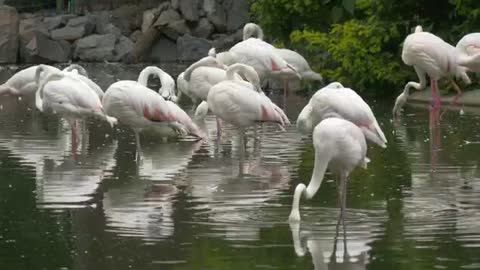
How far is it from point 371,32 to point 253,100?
6609 millimetres

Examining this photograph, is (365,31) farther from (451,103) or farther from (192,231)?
(192,231)

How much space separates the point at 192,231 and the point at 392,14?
11.2 m

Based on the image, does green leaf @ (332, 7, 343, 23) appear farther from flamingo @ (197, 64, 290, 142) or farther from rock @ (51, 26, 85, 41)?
rock @ (51, 26, 85, 41)

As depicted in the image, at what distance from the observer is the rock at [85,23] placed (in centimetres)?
3058

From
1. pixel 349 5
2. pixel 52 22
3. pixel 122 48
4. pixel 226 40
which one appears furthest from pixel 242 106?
pixel 52 22

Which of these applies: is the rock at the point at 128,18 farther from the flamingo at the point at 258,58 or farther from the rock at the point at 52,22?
the flamingo at the point at 258,58

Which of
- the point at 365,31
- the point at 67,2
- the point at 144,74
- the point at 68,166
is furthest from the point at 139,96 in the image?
the point at 67,2

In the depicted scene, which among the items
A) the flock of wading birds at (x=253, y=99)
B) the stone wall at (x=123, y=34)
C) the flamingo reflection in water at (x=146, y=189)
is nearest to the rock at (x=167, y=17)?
the stone wall at (x=123, y=34)

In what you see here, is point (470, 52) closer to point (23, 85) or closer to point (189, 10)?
point (23, 85)

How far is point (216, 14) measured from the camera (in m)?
30.1

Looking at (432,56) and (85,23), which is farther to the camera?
(85,23)

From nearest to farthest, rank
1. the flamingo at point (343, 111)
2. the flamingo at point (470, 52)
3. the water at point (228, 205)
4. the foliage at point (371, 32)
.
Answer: the water at point (228, 205), the flamingo at point (343, 111), the flamingo at point (470, 52), the foliage at point (371, 32)

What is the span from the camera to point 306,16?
20.8m

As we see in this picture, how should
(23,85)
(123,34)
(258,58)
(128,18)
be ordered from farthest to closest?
1. (128,18)
2. (123,34)
3. (23,85)
4. (258,58)
